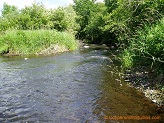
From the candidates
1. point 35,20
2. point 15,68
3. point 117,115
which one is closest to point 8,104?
point 117,115

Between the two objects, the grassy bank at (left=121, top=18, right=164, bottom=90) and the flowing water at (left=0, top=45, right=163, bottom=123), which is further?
the grassy bank at (left=121, top=18, right=164, bottom=90)

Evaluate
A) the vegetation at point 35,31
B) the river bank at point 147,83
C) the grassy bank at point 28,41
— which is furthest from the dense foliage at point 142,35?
the vegetation at point 35,31

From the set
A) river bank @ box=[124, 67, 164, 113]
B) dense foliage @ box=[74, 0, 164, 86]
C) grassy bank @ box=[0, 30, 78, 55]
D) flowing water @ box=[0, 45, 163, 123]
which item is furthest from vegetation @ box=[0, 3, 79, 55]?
river bank @ box=[124, 67, 164, 113]

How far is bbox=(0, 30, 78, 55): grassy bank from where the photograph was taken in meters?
26.5

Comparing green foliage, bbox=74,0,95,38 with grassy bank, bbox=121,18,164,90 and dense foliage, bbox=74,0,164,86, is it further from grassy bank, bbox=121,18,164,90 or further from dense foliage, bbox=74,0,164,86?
grassy bank, bbox=121,18,164,90

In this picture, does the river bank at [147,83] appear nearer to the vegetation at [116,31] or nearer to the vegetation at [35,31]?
the vegetation at [116,31]

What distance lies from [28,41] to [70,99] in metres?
18.6

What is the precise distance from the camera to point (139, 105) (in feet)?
29.2

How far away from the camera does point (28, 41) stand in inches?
1072

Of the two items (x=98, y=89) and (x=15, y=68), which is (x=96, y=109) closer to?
(x=98, y=89)

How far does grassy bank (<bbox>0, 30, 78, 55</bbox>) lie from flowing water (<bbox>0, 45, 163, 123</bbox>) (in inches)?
468

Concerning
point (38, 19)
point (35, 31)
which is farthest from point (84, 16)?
point (35, 31)

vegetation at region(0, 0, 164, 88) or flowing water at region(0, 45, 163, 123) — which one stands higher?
vegetation at region(0, 0, 164, 88)

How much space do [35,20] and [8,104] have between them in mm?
27201
